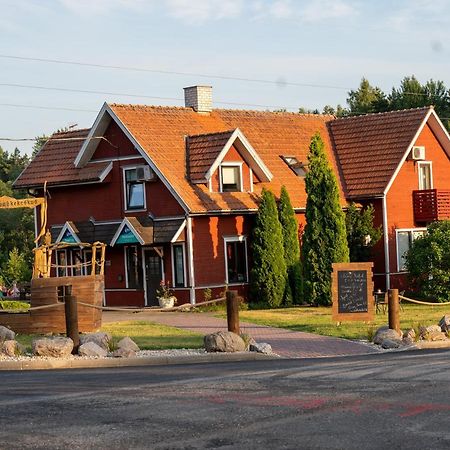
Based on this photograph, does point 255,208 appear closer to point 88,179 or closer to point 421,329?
point 88,179

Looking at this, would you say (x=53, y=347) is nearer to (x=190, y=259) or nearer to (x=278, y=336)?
(x=278, y=336)

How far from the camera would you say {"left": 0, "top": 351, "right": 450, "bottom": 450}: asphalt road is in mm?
11102

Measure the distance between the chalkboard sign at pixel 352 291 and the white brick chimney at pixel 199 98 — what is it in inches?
649

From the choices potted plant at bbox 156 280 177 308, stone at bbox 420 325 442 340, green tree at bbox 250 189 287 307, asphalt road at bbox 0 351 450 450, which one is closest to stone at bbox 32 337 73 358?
asphalt road at bbox 0 351 450 450

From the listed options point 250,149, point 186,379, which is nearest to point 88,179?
point 250,149

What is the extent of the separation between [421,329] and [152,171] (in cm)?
1639

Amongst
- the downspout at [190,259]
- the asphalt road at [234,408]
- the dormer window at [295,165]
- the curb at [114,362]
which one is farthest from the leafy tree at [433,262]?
the asphalt road at [234,408]

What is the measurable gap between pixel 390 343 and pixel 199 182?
16323 mm

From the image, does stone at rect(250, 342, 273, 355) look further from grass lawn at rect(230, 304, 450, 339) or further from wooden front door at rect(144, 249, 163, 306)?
wooden front door at rect(144, 249, 163, 306)

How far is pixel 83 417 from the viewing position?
12.7 metres

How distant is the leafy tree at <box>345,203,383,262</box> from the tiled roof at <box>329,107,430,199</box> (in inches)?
40.6

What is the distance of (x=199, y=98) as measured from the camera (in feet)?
148

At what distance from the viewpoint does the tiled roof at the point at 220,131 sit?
39738mm

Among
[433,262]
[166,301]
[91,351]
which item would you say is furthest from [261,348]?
[433,262]
